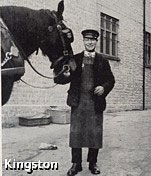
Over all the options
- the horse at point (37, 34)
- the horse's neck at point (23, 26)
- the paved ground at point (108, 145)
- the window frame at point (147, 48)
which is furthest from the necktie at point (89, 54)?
the window frame at point (147, 48)

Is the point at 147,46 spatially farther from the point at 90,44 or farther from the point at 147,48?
the point at 90,44

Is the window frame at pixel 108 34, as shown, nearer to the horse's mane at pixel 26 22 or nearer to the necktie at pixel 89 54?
the necktie at pixel 89 54

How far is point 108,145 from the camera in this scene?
233 centimetres

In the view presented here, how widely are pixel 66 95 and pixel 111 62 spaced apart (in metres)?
0.43

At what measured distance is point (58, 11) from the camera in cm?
217

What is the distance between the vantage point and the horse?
207 centimetres

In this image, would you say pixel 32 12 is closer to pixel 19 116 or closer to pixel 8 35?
pixel 8 35

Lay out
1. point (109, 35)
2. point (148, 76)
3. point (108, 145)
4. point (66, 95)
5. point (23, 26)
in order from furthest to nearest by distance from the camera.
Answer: point (148, 76) < point (109, 35) < point (108, 145) < point (66, 95) < point (23, 26)

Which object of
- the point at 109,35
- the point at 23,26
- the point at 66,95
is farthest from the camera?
the point at 109,35

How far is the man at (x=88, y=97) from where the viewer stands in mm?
2232

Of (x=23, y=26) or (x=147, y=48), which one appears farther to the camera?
(x=147, y=48)

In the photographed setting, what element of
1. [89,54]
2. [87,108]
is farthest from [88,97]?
[89,54]

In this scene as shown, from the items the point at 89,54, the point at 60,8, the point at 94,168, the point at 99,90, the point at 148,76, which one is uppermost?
the point at 60,8

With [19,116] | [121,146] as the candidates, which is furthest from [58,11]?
[121,146]
